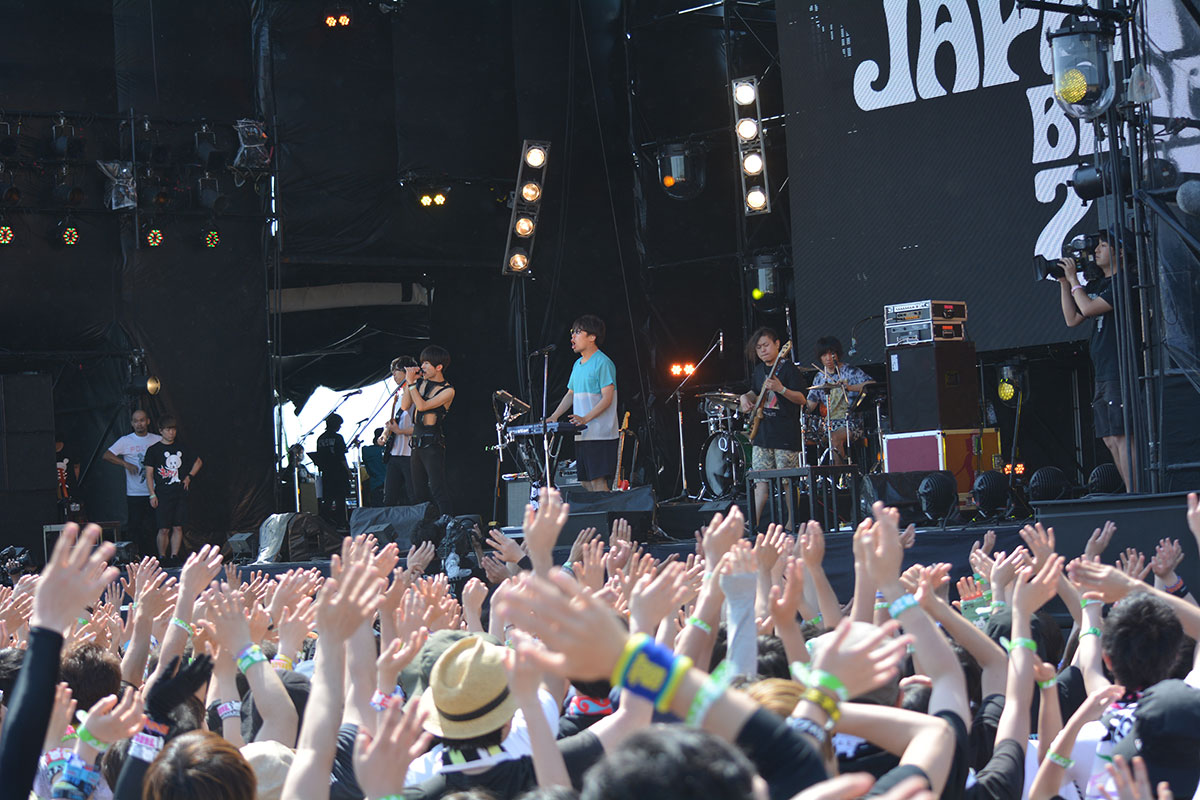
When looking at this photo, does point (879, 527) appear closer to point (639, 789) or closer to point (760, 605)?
point (760, 605)

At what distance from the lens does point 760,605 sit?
322 centimetres

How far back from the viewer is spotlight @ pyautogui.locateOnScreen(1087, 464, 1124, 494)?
7395 millimetres

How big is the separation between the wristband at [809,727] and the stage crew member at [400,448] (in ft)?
24.2

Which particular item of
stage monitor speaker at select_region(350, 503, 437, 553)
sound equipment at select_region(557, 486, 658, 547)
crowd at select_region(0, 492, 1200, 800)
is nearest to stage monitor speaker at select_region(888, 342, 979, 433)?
sound equipment at select_region(557, 486, 658, 547)

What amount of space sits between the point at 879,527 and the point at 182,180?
373 inches

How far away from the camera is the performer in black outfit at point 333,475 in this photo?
12.6 meters

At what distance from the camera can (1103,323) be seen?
6.58 metres

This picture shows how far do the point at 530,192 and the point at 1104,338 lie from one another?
5.78m

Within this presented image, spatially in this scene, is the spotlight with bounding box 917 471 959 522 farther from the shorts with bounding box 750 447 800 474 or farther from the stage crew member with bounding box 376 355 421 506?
the stage crew member with bounding box 376 355 421 506

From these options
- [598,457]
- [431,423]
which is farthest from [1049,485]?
[431,423]

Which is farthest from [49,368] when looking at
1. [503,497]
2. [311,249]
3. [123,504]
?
[503,497]

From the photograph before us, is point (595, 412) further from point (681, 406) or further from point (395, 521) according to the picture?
point (681, 406)

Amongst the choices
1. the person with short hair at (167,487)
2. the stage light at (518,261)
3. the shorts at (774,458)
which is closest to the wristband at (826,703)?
the shorts at (774,458)

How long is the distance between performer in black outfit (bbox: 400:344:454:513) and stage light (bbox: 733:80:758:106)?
145 inches
